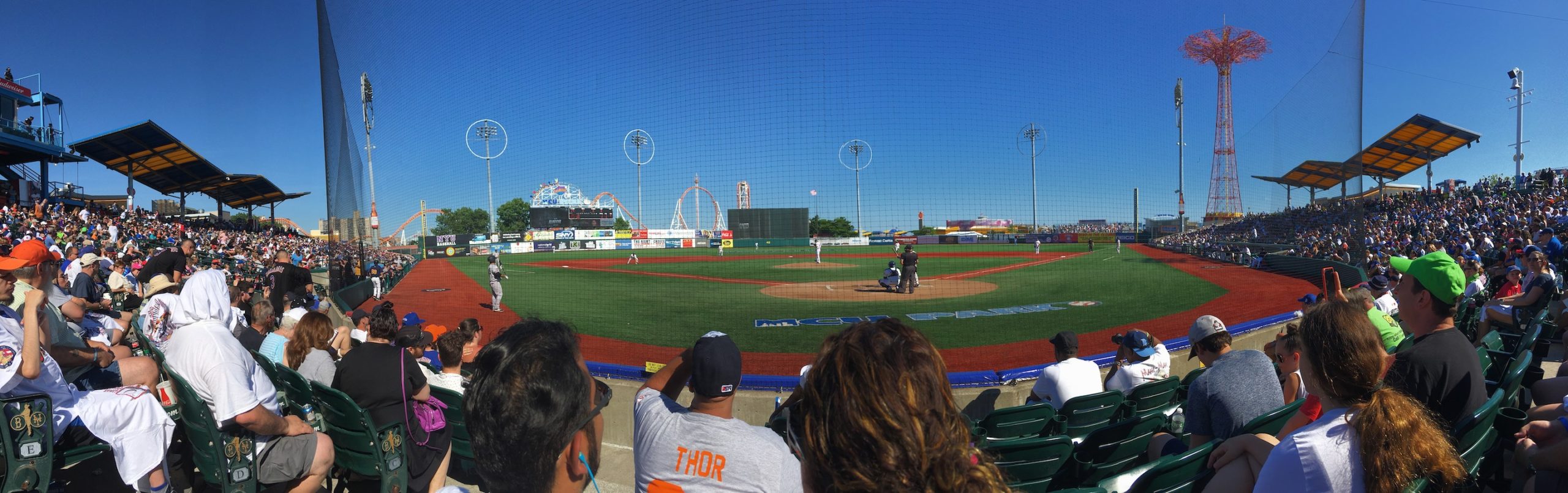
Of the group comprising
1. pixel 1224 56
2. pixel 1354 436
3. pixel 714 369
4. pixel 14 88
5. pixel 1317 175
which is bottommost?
pixel 1354 436

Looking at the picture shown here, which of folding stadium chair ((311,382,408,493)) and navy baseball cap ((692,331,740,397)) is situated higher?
navy baseball cap ((692,331,740,397))

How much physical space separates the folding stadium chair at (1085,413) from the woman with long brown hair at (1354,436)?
1.71 m

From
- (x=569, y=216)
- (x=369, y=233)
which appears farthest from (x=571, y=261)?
(x=369, y=233)

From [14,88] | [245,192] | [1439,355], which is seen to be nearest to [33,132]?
[14,88]

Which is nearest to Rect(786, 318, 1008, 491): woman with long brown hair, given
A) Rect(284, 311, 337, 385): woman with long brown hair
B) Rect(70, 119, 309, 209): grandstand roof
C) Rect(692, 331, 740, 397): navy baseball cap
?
Rect(692, 331, 740, 397): navy baseball cap

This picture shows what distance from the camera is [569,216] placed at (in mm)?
51438

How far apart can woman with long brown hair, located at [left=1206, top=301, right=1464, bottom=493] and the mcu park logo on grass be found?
372 inches

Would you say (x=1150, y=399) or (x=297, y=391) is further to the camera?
(x=1150, y=399)

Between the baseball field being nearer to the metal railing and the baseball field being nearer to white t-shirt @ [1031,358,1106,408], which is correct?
white t-shirt @ [1031,358,1106,408]

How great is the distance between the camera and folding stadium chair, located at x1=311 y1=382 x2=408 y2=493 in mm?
3219

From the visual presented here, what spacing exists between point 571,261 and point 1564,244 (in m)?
39.5

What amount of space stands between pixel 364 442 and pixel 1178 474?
3856 mm

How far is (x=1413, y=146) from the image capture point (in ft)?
86.7

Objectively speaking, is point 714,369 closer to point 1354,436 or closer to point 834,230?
point 1354,436
